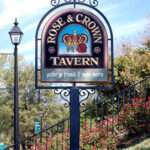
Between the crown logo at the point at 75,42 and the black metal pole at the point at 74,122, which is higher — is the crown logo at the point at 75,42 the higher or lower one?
the higher one

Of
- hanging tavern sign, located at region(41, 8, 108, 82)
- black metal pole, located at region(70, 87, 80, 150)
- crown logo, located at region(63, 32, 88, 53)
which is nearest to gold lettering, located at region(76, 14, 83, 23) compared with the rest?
hanging tavern sign, located at region(41, 8, 108, 82)

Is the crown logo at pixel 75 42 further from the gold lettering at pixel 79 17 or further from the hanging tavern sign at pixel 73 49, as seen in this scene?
the gold lettering at pixel 79 17

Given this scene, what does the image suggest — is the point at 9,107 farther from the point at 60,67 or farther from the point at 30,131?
the point at 60,67

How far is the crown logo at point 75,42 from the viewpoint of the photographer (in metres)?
8.52

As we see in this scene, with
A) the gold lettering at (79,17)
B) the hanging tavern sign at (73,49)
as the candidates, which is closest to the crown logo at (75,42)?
the hanging tavern sign at (73,49)

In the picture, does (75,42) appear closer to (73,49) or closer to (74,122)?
(73,49)

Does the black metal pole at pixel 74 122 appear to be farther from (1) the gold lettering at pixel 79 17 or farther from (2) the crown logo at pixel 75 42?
(1) the gold lettering at pixel 79 17

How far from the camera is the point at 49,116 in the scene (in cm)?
3938

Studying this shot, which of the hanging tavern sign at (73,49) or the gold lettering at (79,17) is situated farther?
the gold lettering at (79,17)

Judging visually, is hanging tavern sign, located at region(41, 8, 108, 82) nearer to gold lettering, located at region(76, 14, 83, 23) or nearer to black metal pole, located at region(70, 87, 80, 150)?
gold lettering, located at region(76, 14, 83, 23)

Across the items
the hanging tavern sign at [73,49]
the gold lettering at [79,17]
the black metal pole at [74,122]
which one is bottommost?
the black metal pole at [74,122]

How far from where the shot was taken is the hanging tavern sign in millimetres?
8523

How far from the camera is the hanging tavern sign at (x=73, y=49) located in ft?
28.0

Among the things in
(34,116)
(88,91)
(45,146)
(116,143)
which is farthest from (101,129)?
(34,116)
